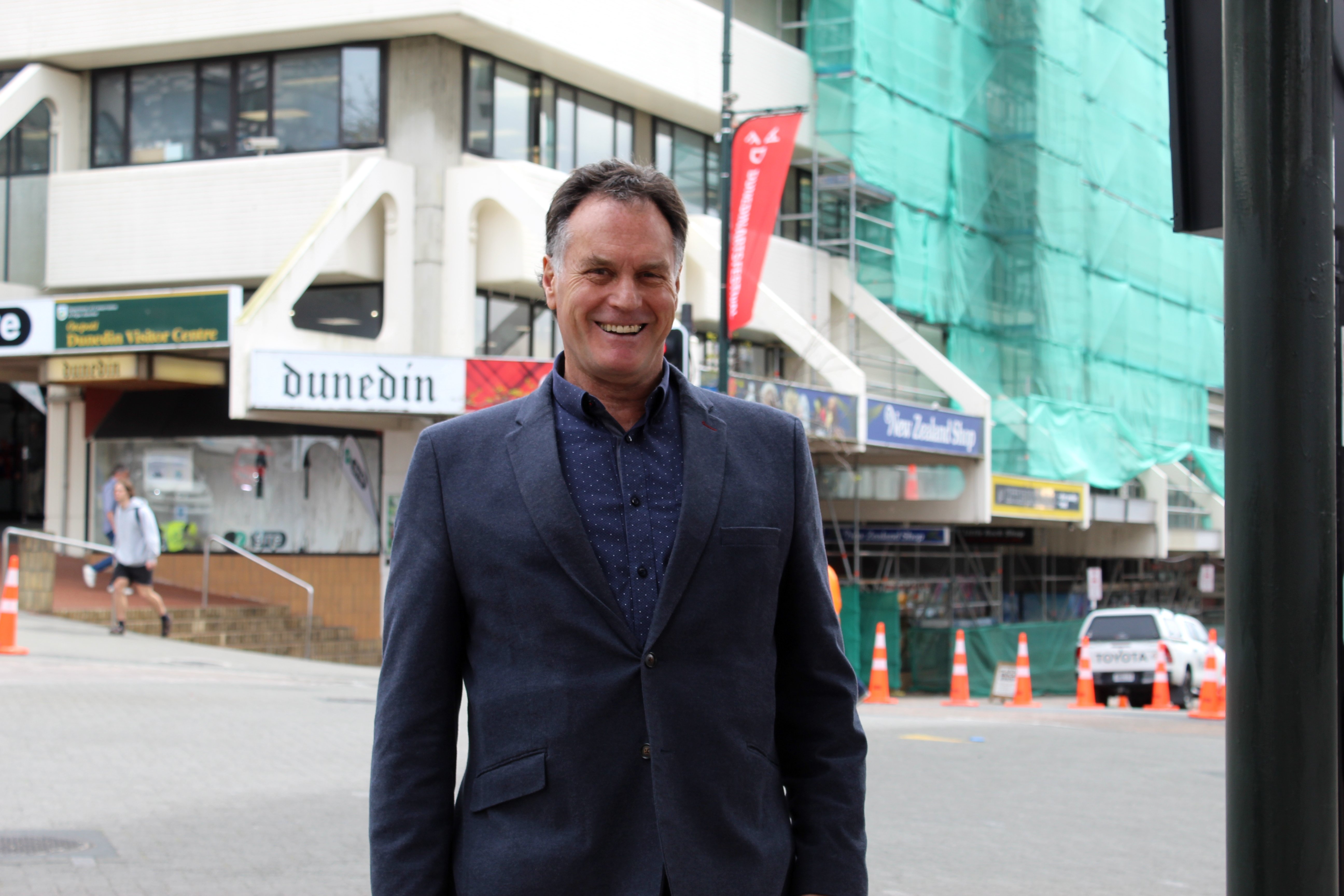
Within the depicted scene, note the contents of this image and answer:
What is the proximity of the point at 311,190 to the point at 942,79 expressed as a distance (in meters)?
14.6

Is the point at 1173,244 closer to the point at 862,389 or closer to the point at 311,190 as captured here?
the point at 862,389

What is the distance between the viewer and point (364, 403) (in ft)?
72.8

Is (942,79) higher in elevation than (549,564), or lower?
higher

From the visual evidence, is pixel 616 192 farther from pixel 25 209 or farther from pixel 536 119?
pixel 25 209

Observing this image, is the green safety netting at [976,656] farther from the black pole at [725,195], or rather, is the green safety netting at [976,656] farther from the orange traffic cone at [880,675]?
the black pole at [725,195]

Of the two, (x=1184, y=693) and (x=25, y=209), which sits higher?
(x=25, y=209)

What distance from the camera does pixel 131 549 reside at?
18953 millimetres

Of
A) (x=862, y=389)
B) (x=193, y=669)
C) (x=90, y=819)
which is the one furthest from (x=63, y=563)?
(x=90, y=819)

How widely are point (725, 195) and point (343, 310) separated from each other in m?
8.39

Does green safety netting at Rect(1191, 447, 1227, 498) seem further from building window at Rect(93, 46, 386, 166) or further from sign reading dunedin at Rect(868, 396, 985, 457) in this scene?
building window at Rect(93, 46, 386, 166)

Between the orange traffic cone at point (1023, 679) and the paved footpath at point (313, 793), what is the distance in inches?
183

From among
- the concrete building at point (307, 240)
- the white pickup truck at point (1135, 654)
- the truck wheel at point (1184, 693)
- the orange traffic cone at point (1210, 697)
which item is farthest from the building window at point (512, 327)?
the truck wheel at point (1184, 693)

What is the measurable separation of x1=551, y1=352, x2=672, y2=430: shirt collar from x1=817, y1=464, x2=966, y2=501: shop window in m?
26.8

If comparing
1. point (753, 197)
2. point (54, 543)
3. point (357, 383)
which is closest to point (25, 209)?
point (54, 543)
